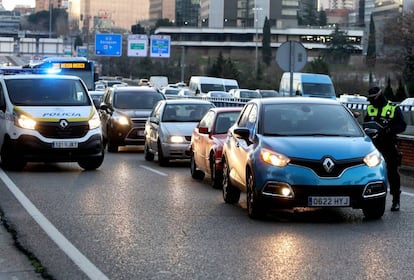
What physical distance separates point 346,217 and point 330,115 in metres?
1.38

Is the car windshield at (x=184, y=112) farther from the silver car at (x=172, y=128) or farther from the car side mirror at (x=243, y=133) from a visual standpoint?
the car side mirror at (x=243, y=133)

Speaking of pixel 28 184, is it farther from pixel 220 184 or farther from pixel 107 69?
pixel 107 69

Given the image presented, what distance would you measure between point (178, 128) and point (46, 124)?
139 inches

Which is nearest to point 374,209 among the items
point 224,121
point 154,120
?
point 224,121

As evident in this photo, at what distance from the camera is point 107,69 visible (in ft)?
357

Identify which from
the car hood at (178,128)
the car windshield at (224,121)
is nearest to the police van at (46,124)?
the car hood at (178,128)

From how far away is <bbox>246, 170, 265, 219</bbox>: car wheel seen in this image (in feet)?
35.3

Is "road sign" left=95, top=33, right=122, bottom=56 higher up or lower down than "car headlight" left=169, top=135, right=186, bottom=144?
higher up

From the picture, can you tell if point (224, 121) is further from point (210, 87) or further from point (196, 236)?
point (210, 87)

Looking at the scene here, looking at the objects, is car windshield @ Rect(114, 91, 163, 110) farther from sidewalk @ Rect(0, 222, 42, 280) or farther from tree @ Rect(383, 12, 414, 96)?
tree @ Rect(383, 12, 414, 96)

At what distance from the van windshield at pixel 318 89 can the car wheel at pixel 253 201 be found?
32.7 meters

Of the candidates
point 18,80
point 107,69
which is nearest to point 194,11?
point 107,69

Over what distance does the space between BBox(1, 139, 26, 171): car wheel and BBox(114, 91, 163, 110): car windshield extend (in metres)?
7.47

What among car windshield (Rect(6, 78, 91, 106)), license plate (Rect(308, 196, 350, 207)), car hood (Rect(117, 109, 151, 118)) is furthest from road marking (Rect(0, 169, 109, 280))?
car hood (Rect(117, 109, 151, 118))
